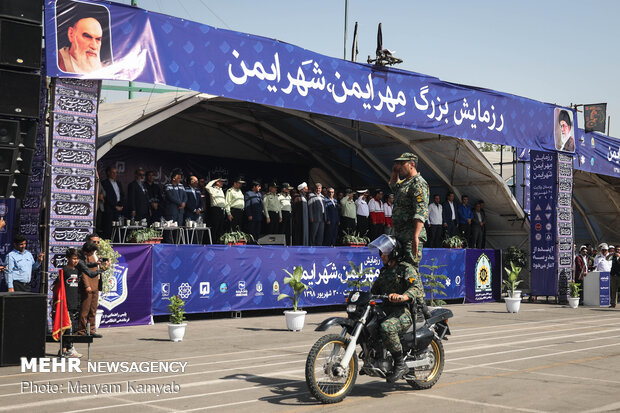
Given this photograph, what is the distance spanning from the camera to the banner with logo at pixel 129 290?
45.1ft

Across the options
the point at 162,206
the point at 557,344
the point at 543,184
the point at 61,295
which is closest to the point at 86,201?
the point at 61,295

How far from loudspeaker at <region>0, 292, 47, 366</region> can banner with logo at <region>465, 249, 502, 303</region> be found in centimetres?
1553

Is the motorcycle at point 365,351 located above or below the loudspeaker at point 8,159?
below

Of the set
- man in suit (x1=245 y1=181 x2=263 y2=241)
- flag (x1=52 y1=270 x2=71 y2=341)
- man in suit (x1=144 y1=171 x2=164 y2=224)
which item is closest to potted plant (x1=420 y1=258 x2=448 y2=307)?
man in suit (x1=245 y1=181 x2=263 y2=241)

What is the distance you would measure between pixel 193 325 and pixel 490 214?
1444 centimetres

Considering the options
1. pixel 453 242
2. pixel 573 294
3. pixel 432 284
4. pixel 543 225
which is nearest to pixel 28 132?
pixel 432 284

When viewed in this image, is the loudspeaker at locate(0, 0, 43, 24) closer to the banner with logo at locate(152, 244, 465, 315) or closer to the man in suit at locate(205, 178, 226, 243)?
the banner with logo at locate(152, 244, 465, 315)

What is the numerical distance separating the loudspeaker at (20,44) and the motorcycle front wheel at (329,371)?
5911mm

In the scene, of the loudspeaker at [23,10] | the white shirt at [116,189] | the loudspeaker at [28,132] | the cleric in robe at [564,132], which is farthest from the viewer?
the cleric in robe at [564,132]

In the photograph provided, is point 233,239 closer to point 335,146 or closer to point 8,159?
point 8,159

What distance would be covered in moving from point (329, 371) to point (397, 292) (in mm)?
1153

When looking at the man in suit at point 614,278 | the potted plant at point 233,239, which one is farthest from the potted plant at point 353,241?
the man in suit at point 614,278

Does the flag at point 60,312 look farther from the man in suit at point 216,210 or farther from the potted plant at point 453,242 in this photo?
the potted plant at point 453,242

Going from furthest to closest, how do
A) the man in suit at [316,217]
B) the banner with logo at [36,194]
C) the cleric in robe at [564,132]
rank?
1. the cleric in robe at [564,132]
2. the man in suit at [316,217]
3. the banner with logo at [36,194]
